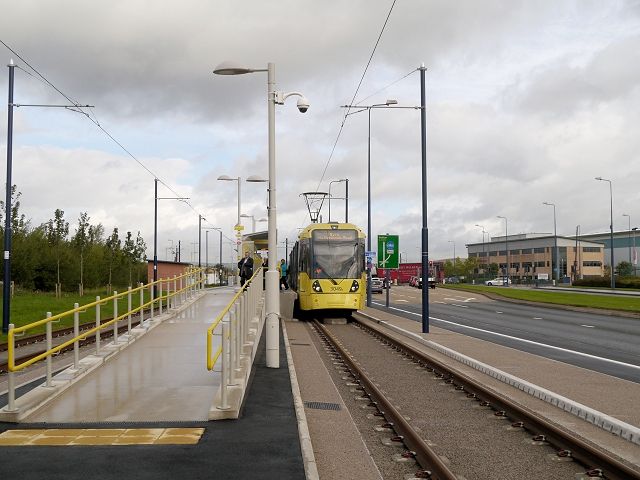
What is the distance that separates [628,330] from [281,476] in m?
22.4

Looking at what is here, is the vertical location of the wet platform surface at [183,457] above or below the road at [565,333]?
above

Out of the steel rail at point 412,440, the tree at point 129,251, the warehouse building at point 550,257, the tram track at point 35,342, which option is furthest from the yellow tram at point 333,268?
the warehouse building at point 550,257

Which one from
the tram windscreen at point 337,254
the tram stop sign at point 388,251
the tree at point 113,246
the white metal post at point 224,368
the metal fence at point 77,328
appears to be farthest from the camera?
the tree at point 113,246

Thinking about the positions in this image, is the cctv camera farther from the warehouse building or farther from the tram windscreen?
the warehouse building

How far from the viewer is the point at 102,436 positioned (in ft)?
24.0

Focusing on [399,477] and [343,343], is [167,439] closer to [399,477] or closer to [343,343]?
[399,477]

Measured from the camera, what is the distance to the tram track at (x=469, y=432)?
7074 mm

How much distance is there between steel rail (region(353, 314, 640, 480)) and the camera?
6.83 meters

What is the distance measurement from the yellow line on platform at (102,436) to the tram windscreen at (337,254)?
19.4 meters

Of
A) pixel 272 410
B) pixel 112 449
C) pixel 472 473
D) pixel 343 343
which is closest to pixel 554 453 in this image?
pixel 472 473

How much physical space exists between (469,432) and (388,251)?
26.9 meters

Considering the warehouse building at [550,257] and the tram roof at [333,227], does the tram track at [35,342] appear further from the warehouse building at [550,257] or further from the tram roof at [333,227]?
the warehouse building at [550,257]

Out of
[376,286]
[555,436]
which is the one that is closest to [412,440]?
[555,436]

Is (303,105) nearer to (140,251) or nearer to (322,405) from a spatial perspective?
(322,405)
